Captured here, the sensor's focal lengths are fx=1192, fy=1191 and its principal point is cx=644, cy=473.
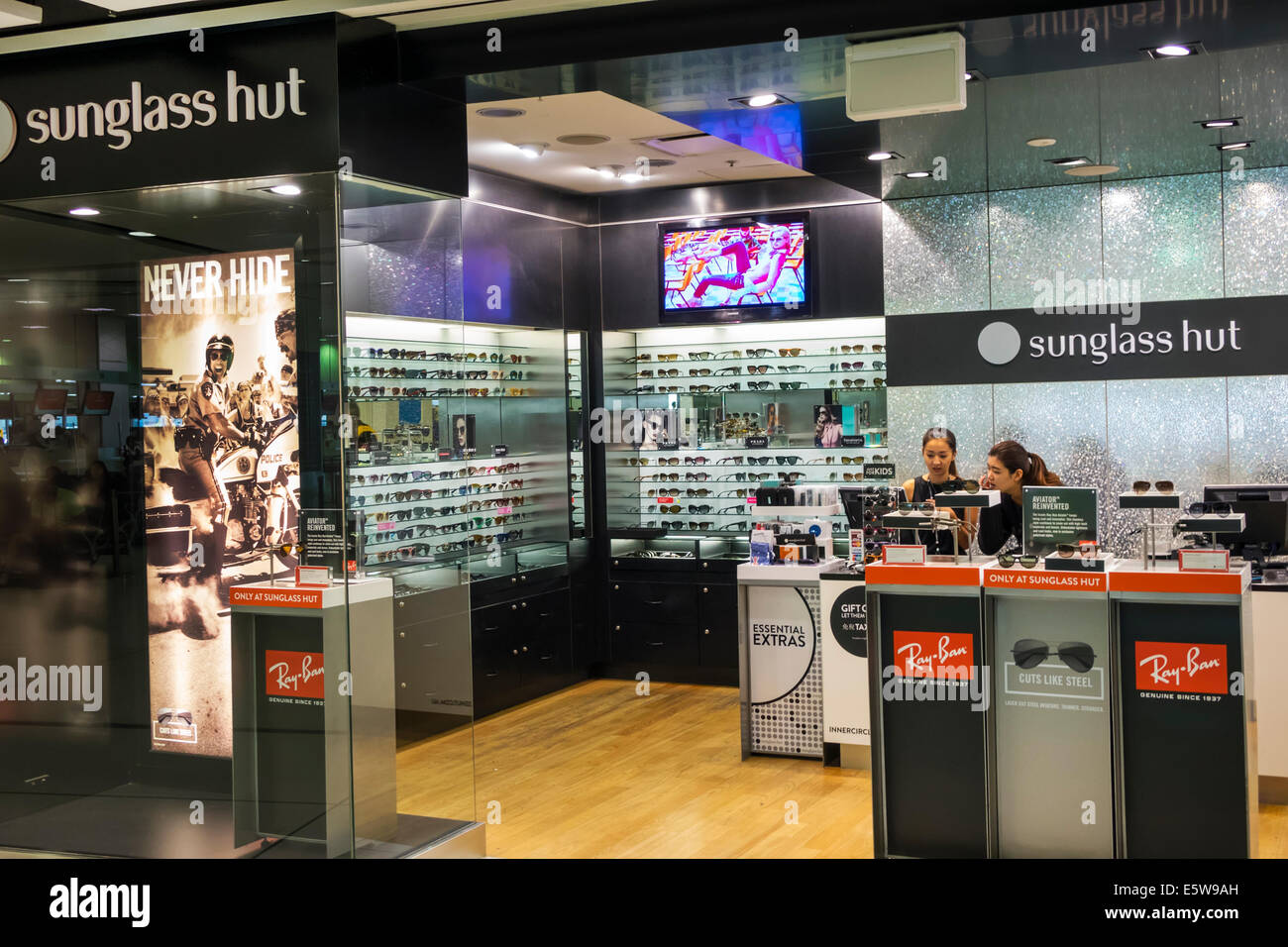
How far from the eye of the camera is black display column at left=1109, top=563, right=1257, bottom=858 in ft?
13.9

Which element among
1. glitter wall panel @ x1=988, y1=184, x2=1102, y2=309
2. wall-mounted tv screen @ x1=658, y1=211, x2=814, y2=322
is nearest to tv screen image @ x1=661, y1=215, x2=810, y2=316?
wall-mounted tv screen @ x1=658, y1=211, x2=814, y2=322

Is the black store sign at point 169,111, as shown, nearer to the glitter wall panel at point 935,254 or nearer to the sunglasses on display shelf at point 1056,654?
the sunglasses on display shelf at point 1056,654

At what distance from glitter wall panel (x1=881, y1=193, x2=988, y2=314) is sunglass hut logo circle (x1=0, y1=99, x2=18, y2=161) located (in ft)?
17.4

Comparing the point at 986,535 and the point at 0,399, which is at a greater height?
the point at 0,399

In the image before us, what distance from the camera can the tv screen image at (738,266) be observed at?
8.35 metres

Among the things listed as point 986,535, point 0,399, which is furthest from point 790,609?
point 0,399

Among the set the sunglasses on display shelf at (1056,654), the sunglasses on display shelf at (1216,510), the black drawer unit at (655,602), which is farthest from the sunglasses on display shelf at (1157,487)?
the black drawer unit at (655,602)

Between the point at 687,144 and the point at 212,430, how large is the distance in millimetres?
3492

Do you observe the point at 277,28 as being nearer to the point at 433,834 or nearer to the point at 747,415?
the point at 433,834

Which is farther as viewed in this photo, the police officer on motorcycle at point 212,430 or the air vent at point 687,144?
the air vent at point 687,144

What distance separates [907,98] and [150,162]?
9.75 ft

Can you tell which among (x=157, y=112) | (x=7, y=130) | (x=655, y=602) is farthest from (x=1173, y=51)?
(x=655, y=602)

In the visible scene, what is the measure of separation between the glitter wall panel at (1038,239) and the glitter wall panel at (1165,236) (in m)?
0.10
